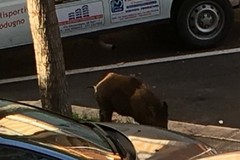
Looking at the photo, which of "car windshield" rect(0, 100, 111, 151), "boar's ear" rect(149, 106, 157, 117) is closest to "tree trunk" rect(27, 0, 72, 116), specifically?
"boar's ear" rect(149, 106, 157, 117)

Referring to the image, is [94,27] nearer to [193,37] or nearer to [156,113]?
[193,37]

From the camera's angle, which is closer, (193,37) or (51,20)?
(51,20)

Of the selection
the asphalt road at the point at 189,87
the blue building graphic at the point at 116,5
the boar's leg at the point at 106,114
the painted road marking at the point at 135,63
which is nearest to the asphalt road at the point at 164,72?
the asphalt road at the point at 189,87

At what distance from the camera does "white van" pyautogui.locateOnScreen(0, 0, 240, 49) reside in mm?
10305

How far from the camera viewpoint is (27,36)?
10.4 m

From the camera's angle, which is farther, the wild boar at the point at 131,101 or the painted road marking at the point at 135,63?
the painted road marking at the point at 135,63

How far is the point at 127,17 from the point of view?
10.6 m

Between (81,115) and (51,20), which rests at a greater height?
(51,20)

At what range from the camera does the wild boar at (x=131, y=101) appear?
676 centimetres

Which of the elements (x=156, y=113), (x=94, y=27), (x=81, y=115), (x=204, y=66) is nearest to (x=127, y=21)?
(x=94, y=27)

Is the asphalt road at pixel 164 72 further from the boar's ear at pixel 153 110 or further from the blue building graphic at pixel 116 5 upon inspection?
the boar's ear at pixel 153 110

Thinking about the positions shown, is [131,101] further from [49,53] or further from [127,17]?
[127,17]

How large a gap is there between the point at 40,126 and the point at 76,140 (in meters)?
0.23

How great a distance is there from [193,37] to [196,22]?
229mm
